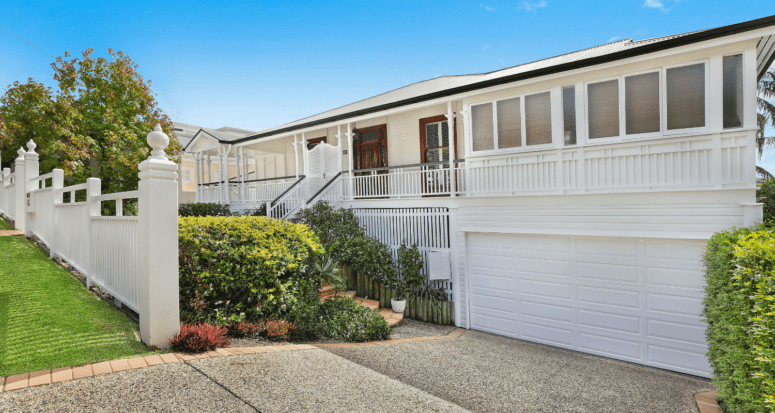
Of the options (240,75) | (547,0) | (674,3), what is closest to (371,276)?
(547,0)

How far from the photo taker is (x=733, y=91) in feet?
22.0

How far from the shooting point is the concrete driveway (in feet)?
9.39

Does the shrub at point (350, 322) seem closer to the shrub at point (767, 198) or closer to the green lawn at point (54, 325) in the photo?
the green lawn at point (54, 325)

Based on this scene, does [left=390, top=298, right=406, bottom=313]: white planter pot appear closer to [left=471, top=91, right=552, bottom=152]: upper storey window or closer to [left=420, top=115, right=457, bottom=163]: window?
[left=471, top=91, right=552, bottom=152]: upper storey window

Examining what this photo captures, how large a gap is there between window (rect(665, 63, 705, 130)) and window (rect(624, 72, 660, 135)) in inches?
8.4

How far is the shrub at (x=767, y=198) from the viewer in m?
6.87

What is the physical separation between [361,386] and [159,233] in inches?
101

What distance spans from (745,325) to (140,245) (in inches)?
232

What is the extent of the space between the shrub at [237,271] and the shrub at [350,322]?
32.4 inches

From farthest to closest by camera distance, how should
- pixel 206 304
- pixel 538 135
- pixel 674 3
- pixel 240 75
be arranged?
pixel 674 3 < pixel 240 75 < pixel 538 135 < pixel 206 304

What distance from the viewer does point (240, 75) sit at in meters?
13.9

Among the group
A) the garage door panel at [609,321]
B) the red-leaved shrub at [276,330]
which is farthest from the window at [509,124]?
the red-leaved shrub at [276,330]

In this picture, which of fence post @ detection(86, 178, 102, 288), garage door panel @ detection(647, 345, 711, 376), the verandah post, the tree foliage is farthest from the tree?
the tree foliage

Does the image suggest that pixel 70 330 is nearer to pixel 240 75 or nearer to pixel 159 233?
pixel 159 233
